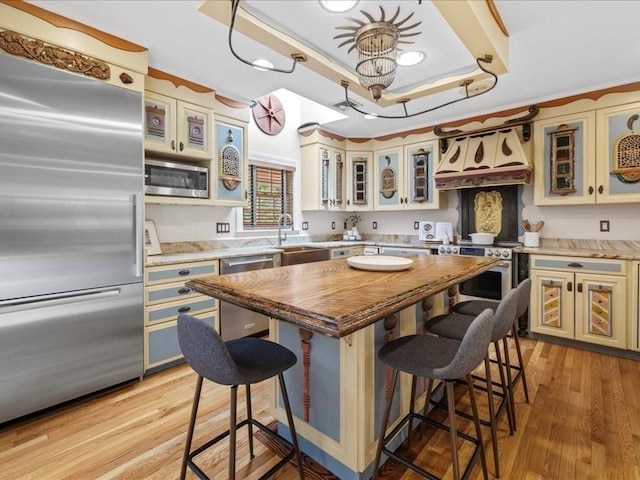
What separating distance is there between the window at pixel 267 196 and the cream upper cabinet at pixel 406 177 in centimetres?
133

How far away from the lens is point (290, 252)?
3.69 meters

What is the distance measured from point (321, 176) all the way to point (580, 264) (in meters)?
3.08

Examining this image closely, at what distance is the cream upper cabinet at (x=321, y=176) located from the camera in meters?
4.59

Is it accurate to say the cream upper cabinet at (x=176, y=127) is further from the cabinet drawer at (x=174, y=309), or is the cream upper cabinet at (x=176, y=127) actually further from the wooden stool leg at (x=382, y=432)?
the wooden stool leg at (x=382, y=432)

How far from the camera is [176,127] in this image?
296 centimetres

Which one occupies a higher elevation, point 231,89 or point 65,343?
point 231,89

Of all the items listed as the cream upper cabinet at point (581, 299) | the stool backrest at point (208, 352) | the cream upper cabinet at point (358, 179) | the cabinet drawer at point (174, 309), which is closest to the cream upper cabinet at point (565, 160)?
the cream upper cabinet at point (581, 299)

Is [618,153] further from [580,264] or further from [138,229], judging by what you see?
[138,229]

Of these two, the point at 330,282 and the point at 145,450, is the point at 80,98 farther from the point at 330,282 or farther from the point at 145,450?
the point at 145,450

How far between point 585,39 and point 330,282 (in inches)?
105

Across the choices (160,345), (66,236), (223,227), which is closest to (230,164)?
(223,227)

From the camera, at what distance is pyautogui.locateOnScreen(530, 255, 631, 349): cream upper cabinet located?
295 centimetres

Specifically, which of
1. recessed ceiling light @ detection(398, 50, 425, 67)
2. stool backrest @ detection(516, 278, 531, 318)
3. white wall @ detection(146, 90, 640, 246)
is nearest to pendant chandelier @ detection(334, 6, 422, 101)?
recessed ceiling light @ detection(398, 50, 425, 67)

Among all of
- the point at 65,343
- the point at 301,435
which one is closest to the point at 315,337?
the point at 301,435
